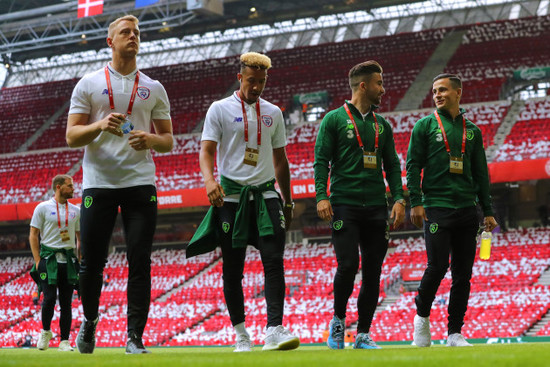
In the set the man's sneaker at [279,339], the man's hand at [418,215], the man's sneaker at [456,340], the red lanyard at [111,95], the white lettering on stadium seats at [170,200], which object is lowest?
the man's sneaker at [456,340]

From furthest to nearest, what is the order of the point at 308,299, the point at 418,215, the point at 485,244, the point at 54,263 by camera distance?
1. the point at 308,299
2. the point at 54,263
3. the point at 485,244
4. the point at 418,215

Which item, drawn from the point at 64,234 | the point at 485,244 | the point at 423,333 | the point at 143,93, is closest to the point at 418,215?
the point at 485,244

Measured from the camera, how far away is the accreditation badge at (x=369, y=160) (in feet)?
20.1

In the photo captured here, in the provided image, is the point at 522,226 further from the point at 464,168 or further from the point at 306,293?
the point at 464,168

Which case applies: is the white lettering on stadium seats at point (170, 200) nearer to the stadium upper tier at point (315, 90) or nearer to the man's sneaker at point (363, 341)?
the stadium upper tier at point (315, 90)

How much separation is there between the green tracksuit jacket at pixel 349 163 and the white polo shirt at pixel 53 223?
13.5 feet

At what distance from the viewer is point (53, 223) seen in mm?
9312

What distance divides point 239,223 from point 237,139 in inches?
25.7

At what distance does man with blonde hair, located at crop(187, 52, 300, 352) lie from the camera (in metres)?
5.62

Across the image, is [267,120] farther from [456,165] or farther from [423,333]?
[423,333]

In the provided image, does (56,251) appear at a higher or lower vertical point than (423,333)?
higher

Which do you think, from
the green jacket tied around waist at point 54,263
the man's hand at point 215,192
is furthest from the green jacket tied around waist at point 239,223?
the green jacket tied around waist at point 54,263

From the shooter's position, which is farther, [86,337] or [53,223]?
[53,223]

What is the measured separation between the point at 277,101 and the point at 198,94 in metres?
4.11
